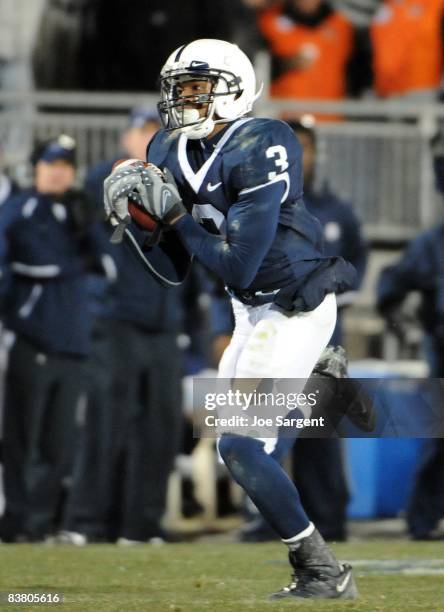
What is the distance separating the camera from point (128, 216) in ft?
18.5

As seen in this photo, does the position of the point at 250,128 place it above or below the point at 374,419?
above

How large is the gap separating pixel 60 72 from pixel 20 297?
3003 mm

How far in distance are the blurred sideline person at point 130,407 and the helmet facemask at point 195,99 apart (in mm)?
2644

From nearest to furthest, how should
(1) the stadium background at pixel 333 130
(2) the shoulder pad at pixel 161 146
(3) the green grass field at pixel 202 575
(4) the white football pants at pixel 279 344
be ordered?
1. (3) the green grass field at pixel 202 575
2. (4) the white football pants at pixel 279 344
3. (2) the shoulder pad at pixel 161 146
4. (1) the stadium background at pixel 333 130

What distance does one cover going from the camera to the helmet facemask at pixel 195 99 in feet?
19.1

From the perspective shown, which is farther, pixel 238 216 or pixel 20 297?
pixel 20 297

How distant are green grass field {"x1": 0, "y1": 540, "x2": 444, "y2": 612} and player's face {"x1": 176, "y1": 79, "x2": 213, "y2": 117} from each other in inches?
64.4

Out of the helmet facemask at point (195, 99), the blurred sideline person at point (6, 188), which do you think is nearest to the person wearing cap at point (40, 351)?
the blurred sideline person at point (6, 188)

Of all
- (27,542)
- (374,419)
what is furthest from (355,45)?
(374,419)

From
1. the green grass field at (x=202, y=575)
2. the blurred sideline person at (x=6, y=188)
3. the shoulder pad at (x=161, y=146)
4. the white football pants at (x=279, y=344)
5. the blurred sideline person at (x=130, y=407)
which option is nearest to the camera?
the green grass field at (x=202, y=575)

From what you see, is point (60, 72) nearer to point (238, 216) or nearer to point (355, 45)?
point (355, 45)

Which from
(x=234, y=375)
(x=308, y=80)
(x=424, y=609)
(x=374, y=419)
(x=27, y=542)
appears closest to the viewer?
(x=424, y=609)

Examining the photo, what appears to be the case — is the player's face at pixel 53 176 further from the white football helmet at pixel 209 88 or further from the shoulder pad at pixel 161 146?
the white football helmet at pixel 209 88
